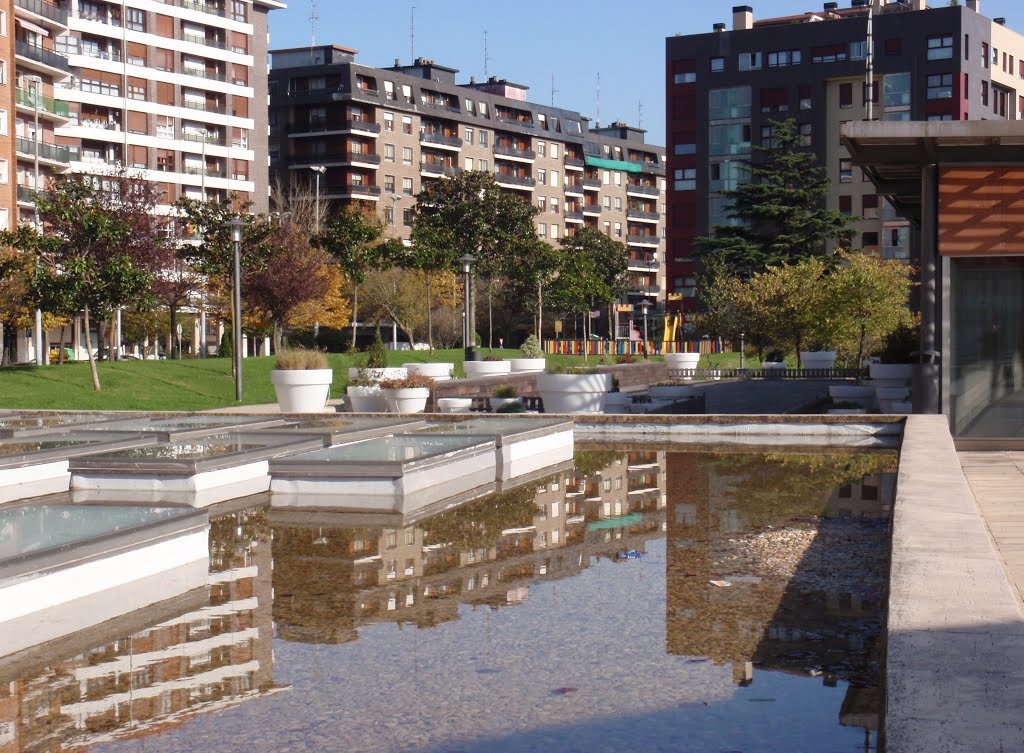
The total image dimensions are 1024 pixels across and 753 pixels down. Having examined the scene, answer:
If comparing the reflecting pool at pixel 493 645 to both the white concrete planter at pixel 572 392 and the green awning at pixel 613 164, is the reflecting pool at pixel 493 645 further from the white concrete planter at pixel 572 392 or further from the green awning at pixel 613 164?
the green awning at pixel 613 164

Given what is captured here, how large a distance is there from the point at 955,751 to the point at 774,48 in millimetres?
94530

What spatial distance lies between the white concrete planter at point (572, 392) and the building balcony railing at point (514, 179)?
92494 millimetres

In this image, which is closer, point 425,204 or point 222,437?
point 222,437

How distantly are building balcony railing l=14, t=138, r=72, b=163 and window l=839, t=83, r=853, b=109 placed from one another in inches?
2054

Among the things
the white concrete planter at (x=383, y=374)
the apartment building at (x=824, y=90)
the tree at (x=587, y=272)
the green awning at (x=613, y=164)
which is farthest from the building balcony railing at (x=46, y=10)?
the green awning at (x=613, y=164)

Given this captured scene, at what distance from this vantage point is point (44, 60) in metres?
71.2

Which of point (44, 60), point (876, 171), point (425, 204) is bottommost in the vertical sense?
point (876, 171)

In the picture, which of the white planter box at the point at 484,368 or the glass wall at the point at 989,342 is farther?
the white planter box at the point at 484,368

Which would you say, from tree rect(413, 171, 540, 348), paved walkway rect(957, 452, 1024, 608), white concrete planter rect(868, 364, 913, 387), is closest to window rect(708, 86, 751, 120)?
tree rect(413, 171, 540, 348)

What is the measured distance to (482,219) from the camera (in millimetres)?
79500

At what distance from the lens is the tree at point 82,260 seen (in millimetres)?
32031

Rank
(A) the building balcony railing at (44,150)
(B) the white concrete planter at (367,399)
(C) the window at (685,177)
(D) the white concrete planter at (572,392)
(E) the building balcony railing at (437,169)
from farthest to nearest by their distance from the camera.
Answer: (E) the building balcony railing at (437,169)
(C) the window at (685,177)
(A) the building balcony railing at (44,150)
(B) the white concrete planter at (367,399)
(D) the white concrete planter at (572,392)

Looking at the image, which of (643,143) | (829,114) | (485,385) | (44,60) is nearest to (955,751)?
(485,385)

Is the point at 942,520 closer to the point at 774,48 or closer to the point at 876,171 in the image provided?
the point at 876,171
